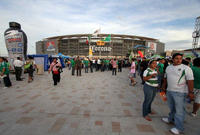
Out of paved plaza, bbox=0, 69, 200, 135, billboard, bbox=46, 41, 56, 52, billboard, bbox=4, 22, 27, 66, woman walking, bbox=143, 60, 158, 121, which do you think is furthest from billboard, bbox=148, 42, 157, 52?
woman walking, bbox=143, 60, 158, 121

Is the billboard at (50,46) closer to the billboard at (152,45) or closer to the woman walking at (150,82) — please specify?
the billboard at (152,45)

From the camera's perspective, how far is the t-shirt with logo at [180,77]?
1996 millimetres

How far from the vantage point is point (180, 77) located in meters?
2.07

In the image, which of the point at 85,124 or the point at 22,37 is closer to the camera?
the point at 85,124

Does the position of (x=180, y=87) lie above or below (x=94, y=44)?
below

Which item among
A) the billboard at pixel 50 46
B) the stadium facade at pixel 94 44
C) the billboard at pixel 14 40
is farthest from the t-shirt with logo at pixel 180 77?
the billboard at pixel 50 46

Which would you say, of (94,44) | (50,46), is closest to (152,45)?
(94,44)

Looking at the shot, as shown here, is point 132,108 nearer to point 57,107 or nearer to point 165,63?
point 57,107

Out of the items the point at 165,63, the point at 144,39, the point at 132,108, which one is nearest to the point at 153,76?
the point at 132,108

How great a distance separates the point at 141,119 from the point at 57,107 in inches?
106

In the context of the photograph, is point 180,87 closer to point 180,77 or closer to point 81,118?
point 180,77

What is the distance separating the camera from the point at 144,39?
231 ft

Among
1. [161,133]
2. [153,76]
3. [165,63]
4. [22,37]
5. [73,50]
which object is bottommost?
[161,133]

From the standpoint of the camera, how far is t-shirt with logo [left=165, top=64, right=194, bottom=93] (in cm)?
200
